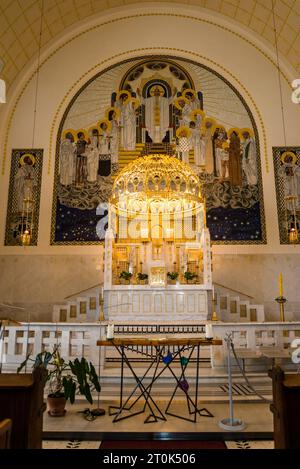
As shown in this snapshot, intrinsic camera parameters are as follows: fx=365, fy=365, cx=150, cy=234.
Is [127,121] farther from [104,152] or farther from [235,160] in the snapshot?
[235,160]

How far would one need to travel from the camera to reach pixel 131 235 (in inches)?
451

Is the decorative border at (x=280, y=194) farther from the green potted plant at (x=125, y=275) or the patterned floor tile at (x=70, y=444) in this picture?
the patterned floor tile at (x=70, y=444)

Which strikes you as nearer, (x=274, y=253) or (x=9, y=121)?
(x=274, y=253)

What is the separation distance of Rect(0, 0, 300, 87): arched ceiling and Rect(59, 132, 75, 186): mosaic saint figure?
282 centimetres

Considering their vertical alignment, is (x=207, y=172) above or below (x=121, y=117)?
below

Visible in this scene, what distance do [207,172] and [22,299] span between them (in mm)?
7136

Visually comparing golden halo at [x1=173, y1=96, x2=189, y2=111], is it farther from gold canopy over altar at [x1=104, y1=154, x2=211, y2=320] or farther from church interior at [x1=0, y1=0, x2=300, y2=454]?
gold canopy over altar at [x1=104, y1=154, x2=211, y2=320]

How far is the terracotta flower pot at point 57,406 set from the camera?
4.61 metres

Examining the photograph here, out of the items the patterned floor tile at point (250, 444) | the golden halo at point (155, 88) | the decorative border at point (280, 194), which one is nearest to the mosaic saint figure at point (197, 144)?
the golden halo at point (155, 88)

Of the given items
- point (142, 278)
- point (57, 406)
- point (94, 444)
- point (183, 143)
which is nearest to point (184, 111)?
point (183, 143)

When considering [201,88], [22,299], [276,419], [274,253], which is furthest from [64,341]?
[201,88]

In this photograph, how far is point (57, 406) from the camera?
4621mm

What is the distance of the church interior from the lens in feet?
34.1

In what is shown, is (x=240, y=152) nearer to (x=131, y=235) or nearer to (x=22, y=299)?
(x=131, y=235)
